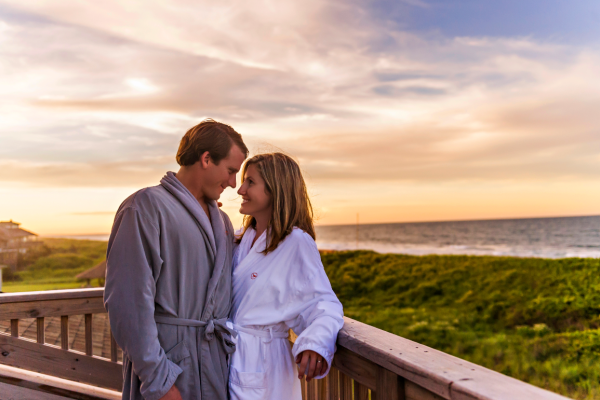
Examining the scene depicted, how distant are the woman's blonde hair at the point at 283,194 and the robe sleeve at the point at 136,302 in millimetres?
424

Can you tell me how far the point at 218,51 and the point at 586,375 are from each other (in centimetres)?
714

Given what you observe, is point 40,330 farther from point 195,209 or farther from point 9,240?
point 9,240

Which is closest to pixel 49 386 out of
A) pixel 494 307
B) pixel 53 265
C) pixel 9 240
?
pixel 9 240

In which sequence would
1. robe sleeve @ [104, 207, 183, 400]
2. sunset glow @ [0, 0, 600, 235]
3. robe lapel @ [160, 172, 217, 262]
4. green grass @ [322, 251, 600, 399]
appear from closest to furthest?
robe sleeve @ [104, 207, 183, 400] → robe lapel @ [160, 172, 217, 262] → sunset glow @ [0, 0, 600, 235] → green grass @ [322, 251, 600, 399]

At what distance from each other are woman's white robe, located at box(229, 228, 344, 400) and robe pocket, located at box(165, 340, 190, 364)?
0.17 m

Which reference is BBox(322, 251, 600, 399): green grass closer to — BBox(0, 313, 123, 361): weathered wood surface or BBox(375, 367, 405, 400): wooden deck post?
BBox(0, 313, 123, 361): weathered wood surface

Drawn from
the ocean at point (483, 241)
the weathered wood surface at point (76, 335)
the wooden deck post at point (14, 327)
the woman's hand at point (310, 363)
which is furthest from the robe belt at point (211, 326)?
the ocean at point (483, 241)

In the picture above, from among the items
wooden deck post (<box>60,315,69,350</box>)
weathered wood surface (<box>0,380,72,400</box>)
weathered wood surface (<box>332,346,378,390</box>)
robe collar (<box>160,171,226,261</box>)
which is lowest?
weathered wood surface (<box>0,380,72,400</box>)

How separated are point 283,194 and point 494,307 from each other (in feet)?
28.7

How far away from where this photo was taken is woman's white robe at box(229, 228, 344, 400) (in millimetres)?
1425

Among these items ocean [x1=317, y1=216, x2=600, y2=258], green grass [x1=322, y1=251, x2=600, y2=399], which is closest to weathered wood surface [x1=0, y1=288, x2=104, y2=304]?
green grass [x1=322, y1=251, x2=600, y2=399]

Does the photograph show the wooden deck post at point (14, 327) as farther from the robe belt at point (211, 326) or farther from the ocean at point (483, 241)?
the ocean at point (483, 241)

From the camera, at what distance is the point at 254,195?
161 centimetres

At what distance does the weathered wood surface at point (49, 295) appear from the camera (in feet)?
7.89
